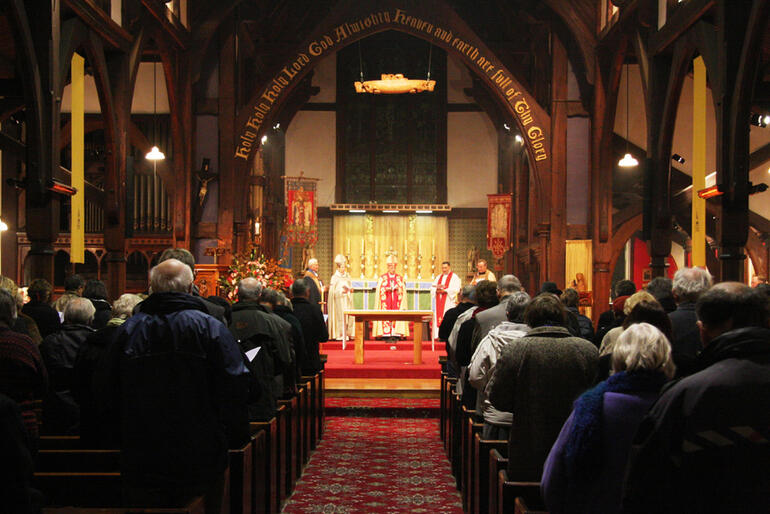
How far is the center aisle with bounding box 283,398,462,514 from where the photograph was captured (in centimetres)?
651

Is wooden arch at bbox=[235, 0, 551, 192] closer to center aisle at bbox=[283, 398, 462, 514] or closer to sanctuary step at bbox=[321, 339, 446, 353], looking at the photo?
sanctuary step at bbox=[321, 339, 446, 353]

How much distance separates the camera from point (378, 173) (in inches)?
880

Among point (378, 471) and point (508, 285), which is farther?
point (378, 471)

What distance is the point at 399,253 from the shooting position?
2148 centimetres

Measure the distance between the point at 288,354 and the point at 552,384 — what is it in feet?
8.47

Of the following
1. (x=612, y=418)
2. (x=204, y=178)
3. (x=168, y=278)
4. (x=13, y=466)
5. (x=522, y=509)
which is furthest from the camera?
(x=204, y=178)

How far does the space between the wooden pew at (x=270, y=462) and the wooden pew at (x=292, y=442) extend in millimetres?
636

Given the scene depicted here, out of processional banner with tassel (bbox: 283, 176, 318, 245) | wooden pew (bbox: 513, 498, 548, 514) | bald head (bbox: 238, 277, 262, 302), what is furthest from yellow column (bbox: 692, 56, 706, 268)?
processional banner with tassel (bbox: 283, 176, 318, 245)

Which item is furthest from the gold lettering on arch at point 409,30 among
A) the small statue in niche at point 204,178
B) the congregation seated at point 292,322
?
the congregation seated at point 292,322

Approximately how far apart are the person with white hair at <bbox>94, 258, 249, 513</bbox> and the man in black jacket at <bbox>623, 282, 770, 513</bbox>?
5.85ft

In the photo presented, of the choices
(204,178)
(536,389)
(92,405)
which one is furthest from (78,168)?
(536,389)

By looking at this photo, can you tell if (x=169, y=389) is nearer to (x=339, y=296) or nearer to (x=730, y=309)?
(x=730, y=309)

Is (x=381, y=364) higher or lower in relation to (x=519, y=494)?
lower

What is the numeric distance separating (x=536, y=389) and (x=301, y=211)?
1412 cm
